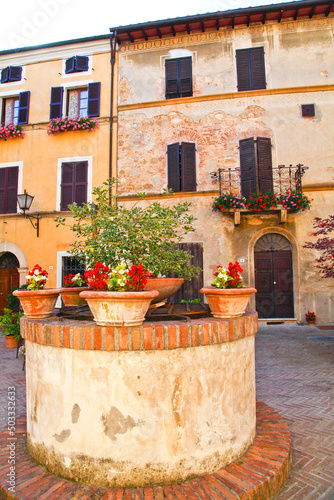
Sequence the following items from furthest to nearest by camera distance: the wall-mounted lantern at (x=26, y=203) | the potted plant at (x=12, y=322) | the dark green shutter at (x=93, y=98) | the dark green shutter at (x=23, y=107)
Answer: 1. the dark green shutter at (x=23, y=107)
2. the dark green shutter at (x=93, y=98)
3. the wall-mounted lantern at (x=26, y=203)
4. the potted plant at (x=12, y=322)

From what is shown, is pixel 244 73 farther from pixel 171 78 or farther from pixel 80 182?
pixel 80 182

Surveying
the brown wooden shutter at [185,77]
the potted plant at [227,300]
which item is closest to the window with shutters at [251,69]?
the brown wooden shutter at [185,77]

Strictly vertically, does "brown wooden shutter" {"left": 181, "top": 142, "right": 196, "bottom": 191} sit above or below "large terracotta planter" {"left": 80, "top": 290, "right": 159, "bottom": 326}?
above

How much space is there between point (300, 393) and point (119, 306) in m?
3.78

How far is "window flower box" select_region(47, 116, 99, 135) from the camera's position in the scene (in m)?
12.8

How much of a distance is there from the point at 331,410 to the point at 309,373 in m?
1.67

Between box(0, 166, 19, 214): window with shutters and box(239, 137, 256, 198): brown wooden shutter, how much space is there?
9.16 meters

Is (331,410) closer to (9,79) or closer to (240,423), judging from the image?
(240,423)

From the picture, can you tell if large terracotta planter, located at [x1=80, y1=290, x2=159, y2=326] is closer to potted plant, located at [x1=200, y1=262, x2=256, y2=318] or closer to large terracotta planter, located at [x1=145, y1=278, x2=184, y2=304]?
potted plant, located at [x1=200, y1=262, x2=256, y2=318]

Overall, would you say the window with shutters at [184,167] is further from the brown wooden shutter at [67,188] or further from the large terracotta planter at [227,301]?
the large terracotta planter at [227,301]

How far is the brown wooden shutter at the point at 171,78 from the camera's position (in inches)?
498

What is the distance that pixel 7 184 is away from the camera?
535 inches

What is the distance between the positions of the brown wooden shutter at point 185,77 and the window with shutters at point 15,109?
6502 mm

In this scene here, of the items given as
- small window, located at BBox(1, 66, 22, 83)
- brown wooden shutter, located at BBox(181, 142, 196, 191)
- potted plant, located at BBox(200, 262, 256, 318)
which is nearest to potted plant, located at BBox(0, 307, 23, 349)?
potted plant, located at BBox(200, 262, 256, 318)
